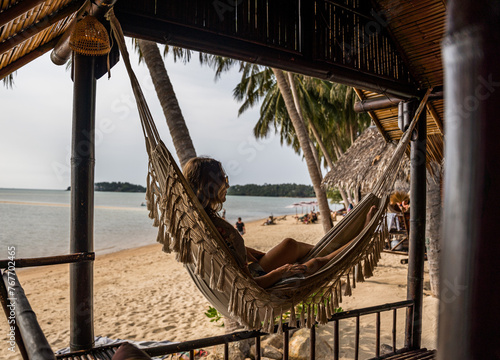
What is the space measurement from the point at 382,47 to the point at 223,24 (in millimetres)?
1143

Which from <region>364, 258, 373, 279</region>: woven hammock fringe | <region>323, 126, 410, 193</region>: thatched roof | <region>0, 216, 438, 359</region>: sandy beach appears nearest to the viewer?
<region>364, 258, 373, 279</region>: woven hammock fringe

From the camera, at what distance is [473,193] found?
217 mm

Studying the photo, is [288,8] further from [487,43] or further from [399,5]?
[487,43]

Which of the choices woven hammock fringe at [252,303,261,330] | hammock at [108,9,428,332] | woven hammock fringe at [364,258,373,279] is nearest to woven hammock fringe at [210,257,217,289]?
hammock at [108,9,428,332]

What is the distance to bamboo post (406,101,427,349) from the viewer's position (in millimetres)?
2135

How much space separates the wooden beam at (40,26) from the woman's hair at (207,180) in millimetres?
737

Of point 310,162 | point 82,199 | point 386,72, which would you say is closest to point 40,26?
point 82,199

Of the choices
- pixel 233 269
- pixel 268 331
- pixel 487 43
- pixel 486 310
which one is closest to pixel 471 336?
pixel 486 310

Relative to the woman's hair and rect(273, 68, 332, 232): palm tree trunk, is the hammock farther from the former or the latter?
rect(273, 68, 332, 232): palm tree trunk

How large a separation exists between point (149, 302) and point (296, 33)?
13.8 feet

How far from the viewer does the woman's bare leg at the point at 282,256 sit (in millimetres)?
1725

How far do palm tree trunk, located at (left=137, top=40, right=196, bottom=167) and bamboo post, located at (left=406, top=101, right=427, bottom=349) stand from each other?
153cm

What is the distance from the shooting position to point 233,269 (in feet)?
3.94

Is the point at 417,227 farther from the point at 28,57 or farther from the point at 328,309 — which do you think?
the point at 28,57
